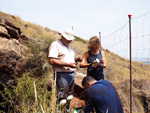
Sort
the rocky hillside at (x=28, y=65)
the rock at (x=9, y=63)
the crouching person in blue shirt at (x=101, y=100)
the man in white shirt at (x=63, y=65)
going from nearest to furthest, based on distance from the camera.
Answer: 1. the crouching person in blue shirt at (x=101, y=100)
2. the man in white shirt at (x=63, y=65)
3. the rock at (x=9, y=63)
4. the rocky hillside at (x=28, y=65)

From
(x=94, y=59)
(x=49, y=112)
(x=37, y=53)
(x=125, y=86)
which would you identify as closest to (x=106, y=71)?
(x=125, y=86)

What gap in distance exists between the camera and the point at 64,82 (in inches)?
92.4

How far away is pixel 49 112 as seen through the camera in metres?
1.24

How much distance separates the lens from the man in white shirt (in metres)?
2.29

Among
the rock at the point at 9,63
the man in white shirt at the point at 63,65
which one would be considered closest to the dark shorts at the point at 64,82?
the man in white shirt at the point at 63,65

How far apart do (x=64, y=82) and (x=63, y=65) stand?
11.9 inches

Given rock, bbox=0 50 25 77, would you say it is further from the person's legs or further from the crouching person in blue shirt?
the crouching person in blue shirt

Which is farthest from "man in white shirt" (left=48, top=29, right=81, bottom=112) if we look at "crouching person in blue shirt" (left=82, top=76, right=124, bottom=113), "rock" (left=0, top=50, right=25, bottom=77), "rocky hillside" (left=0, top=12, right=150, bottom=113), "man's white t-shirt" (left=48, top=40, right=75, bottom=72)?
"rock" (left=0, top=50, right=25, bottom=77)

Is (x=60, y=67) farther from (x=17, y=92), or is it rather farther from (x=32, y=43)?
(x=32, y=43)

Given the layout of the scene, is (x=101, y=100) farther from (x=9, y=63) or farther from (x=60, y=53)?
(x=9, y=63)

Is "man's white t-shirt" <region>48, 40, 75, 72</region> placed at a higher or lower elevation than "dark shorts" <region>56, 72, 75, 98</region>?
higher

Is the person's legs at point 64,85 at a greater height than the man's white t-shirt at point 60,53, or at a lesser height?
lesser

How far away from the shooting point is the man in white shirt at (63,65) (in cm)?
229

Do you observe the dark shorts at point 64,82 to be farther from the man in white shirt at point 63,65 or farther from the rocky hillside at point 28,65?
the rocky hillside at point 28,65
